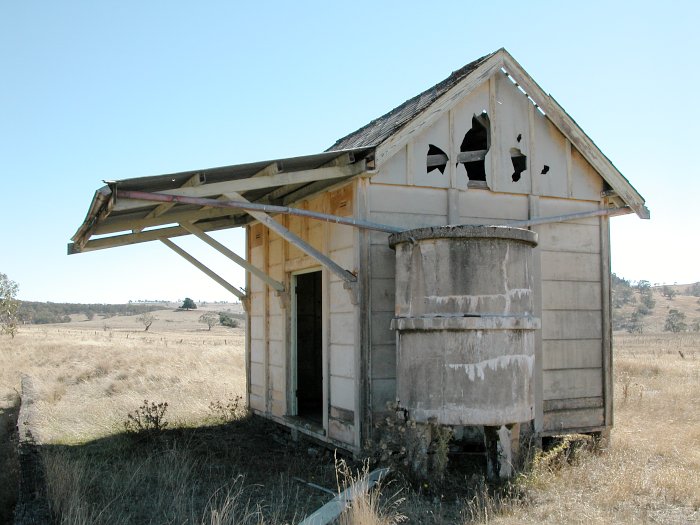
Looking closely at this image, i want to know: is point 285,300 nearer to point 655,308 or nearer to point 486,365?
point 486,365

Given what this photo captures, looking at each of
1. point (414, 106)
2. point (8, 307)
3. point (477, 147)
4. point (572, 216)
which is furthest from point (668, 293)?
point (414, 106)

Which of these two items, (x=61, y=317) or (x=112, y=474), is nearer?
(x=112, y=474)

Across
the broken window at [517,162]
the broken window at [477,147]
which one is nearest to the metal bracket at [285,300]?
the broken window at [477,147]

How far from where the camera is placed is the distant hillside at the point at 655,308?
7138 cm

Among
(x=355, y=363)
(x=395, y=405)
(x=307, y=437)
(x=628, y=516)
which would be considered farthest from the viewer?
(x=307, y=437)

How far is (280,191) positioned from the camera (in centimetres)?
984

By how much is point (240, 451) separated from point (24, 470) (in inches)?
102

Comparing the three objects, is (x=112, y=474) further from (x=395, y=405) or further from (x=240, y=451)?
(x=395, y=405)

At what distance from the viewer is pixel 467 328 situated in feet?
22.4

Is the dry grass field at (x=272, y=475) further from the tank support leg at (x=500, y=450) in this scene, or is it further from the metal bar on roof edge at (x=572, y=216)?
the metal bar on roof edge at (x=572, y=216)

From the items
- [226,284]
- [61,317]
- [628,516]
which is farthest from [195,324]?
[628,516]

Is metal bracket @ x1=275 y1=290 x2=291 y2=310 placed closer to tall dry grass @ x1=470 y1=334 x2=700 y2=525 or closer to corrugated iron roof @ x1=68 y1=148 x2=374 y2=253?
corrugated iron roof @ x1=68 y1=148 x2=374 y2=253

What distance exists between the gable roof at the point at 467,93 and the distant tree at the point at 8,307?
3397 centimetres

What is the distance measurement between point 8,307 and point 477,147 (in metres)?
38.1
